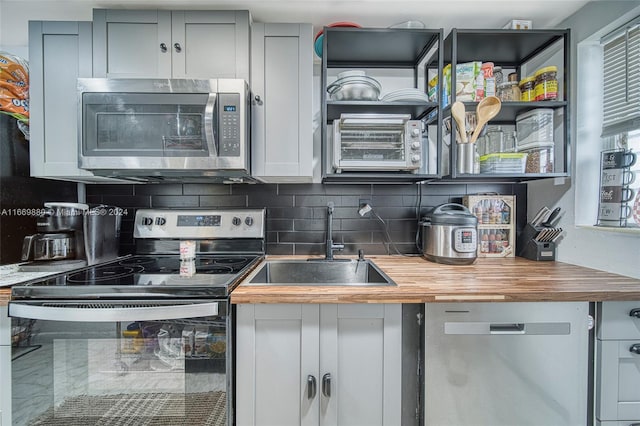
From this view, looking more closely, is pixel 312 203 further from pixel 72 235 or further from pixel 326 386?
pixel 72 235

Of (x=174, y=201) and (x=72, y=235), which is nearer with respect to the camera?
(x=72, y=235)

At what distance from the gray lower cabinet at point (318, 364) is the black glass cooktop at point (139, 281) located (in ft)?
0.62

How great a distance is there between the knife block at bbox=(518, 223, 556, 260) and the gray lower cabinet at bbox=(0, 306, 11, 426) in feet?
8.44

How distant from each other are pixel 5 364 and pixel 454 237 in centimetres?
204

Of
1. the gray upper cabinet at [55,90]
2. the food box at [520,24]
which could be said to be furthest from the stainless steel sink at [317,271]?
the food box at [520,24]

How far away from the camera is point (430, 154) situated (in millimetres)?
1686

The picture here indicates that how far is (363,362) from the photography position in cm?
101

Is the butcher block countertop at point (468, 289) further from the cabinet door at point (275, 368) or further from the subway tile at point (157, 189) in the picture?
the subway tile at point (157, 189)

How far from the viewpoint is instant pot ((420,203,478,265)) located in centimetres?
142

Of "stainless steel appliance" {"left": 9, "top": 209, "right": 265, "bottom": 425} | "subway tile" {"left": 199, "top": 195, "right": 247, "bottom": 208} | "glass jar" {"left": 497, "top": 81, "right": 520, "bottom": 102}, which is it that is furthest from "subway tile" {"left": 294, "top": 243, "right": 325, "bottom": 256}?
"glass jar" {"left": 497, "top": 81, "right": 520, "bottom": 102}

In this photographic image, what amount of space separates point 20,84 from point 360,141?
1.84m

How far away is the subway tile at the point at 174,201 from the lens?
174 centimetres

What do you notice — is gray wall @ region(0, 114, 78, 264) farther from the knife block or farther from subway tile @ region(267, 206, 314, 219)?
the knife block

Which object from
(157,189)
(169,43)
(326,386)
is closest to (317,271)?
(326,386)
